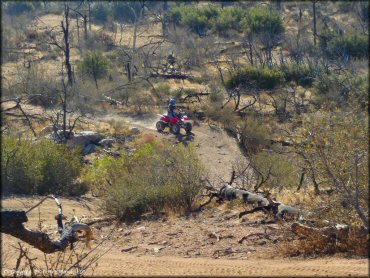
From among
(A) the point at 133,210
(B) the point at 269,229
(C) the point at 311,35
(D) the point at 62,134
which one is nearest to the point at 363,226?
(B) the point at 269,229

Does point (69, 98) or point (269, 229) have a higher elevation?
point (269, 229)

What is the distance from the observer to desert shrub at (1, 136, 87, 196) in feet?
67.4

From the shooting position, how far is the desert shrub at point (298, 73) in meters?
37.3

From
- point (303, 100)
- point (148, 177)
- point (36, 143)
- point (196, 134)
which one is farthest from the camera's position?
point (303, 100)

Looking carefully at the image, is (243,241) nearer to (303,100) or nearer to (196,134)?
(196,134)

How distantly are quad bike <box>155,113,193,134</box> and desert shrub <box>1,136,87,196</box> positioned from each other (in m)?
7.84

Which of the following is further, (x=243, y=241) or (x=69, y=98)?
(x=69, y=98)

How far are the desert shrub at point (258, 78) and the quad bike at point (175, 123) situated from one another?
7836mm

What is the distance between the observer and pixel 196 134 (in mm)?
31688

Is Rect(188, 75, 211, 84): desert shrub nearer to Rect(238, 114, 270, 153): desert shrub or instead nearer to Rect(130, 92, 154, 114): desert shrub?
Rect(130, 92, 154, 114): desert shrub

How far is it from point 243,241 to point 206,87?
26518mm

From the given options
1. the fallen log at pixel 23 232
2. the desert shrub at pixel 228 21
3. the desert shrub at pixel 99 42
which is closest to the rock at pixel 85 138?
the desert shrub at pixel 99 42

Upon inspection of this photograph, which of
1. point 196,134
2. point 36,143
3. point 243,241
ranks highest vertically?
point 243,241

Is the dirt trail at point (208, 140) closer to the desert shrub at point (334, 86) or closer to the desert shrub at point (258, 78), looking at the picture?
the desert shrub at point (334, 86)
